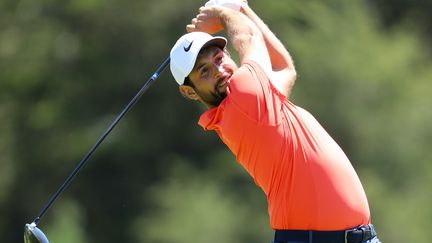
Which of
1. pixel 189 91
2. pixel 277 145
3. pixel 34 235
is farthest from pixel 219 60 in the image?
pixel 34 235

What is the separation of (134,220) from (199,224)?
7.52 feet

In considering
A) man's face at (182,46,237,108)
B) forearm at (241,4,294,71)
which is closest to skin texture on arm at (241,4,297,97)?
forearm at (241,4,294,71)

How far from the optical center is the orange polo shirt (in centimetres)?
570

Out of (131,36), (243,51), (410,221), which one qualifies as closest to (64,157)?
(131,36)

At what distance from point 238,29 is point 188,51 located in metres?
0.31

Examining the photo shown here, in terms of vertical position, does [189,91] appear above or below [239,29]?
below

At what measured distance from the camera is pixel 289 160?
5.72m

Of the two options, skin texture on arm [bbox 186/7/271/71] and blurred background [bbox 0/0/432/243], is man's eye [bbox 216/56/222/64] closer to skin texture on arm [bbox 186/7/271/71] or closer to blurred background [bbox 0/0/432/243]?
skin texture on arm [bbox 186/7/271/71]

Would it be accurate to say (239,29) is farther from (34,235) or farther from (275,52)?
(34,235)

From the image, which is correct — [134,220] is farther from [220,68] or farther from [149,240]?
[220,68]

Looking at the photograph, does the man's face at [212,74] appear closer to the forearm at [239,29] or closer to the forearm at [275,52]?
the forearm at [239,29]

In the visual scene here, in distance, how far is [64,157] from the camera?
19.4m

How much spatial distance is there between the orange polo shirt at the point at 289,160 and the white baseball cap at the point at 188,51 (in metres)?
0.21

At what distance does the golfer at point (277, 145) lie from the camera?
18.7ft
